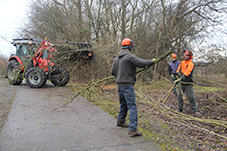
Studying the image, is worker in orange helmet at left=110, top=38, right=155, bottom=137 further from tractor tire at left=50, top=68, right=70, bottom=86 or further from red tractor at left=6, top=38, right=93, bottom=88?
tractor tire at left=50, top=68, right=70, bottom=86

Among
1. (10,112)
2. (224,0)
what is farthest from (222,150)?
(224,0)

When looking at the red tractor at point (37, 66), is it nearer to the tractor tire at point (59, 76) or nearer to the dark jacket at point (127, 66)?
the tractor tire at point (59, 76)

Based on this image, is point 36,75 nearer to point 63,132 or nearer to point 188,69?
point 63,132

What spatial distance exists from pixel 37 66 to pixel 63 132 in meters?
7.41

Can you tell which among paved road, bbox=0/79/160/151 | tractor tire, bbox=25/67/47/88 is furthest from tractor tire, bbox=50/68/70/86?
paved road, bbox=0/79/160/151

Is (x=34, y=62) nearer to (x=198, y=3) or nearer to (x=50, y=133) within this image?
(x=50, y=133)

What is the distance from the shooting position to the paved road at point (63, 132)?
11.0 ft

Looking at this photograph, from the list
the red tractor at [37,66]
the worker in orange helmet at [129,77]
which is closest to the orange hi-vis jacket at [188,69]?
the worker in orange helmet at [129,77]

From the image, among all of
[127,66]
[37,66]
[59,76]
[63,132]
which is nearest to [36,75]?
[37,66]

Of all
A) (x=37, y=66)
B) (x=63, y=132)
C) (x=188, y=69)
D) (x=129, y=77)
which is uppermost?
(x=37, y=66)

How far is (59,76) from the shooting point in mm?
10703

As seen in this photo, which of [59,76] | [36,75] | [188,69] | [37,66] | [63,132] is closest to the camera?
[63,132]

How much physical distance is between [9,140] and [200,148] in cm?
364

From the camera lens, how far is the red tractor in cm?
966
